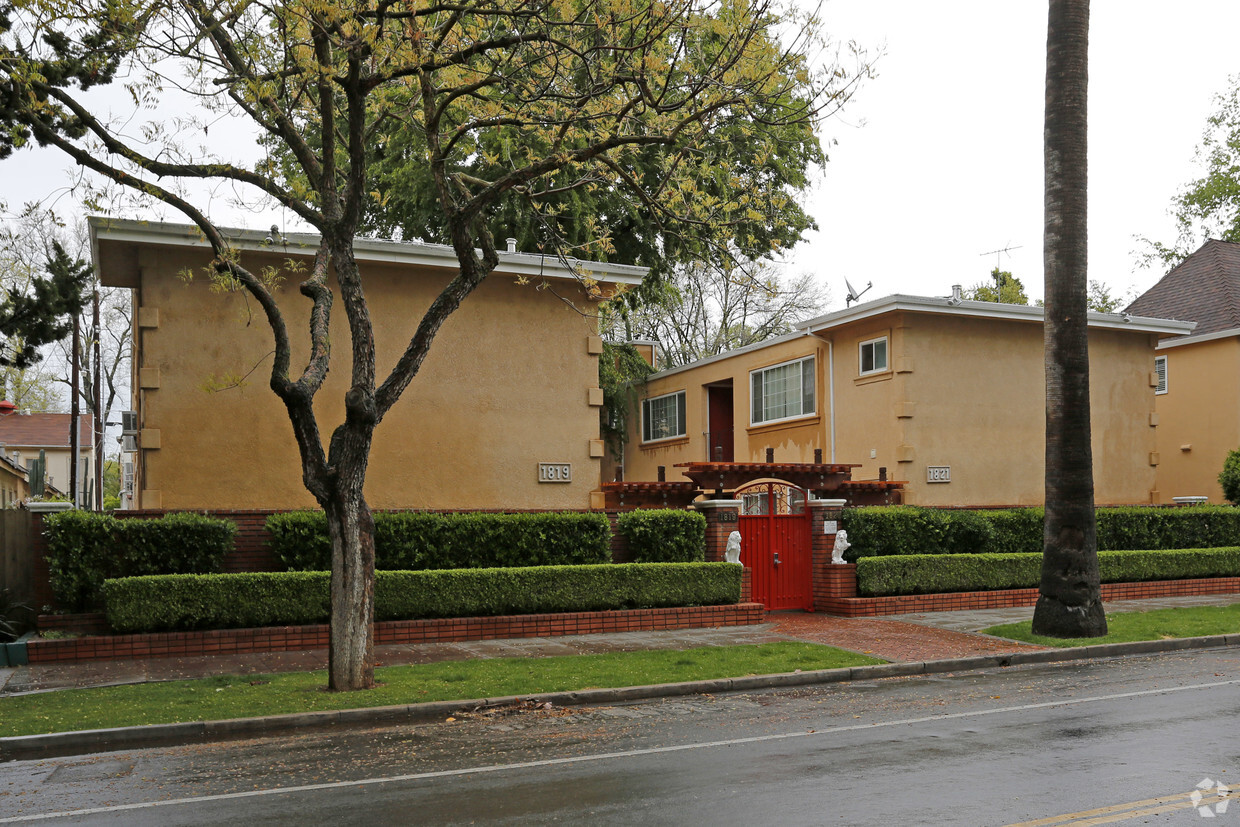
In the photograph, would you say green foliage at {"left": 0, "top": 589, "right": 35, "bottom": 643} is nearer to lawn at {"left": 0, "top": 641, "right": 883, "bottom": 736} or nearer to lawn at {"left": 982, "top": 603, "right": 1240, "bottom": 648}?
lawn at {"left": 0, "top": 641, "right": 883, "bottom": 736}

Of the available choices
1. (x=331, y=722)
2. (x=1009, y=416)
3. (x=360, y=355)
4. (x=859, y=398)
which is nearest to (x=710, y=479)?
(x=859, y=398)

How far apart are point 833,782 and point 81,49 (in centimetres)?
1130

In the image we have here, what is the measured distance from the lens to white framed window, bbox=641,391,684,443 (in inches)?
1164

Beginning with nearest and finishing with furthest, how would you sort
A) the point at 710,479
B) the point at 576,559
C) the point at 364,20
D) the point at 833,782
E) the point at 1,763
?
the point at 833,782, the point at 1,763, the point at 364,20, the point at 576,559, the point at 710,479

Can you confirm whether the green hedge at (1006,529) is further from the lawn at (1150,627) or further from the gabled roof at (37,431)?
the gabled roof at (37,431)

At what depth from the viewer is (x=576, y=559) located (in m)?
16.7

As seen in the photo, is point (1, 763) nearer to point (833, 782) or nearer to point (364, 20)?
point (833, 782)

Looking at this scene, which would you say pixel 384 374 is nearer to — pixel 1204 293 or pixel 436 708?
pixel 436 708

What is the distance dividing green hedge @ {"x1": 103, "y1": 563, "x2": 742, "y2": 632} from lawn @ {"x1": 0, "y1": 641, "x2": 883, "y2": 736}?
7.61 ft

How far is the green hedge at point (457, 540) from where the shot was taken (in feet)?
49.4

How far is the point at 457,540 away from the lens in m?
15.9

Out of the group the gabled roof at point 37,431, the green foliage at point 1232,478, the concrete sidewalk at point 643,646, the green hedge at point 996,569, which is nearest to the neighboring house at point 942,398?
the green foliage at point 1232,478

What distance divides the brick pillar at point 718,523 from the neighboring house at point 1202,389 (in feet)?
49.9

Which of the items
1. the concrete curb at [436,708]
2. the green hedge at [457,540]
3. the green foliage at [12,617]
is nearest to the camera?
the concrete curb at [436,708]
